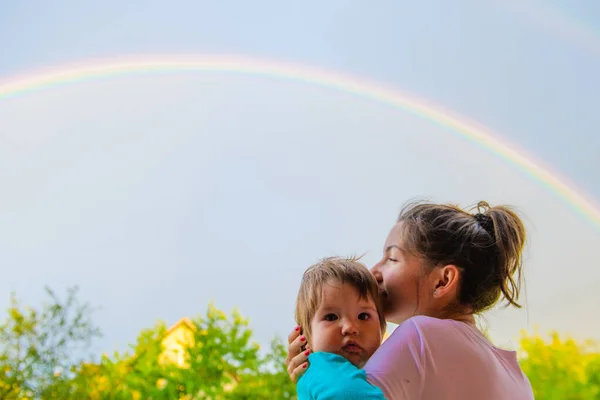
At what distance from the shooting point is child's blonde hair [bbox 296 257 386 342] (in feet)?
3.25

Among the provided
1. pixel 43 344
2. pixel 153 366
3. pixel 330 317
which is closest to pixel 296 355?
pixel 330 317

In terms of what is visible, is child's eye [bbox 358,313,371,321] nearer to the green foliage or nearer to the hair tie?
the hair tie

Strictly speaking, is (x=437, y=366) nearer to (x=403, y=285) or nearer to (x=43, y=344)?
(x=403, y=285)

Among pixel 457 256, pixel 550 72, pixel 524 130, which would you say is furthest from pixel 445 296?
pixel 550 72

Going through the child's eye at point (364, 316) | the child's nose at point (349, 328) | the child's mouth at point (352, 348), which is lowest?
the child's mouth at point (352, 348)

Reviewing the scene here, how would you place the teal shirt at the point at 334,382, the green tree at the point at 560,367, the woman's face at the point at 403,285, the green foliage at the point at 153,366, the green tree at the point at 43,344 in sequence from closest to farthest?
the teal shirt at the point at 334,382
the woman's face at the point at 403,285
the green tree at the point at 43,344
the green foliage at the point at 153,366
the green tree at the point at 560,367

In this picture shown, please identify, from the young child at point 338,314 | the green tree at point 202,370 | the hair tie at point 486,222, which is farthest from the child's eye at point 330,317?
the green tree at point 202,370

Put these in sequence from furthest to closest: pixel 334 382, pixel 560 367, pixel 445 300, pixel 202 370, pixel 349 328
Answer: pixel 560 367 → pixel 202 370 → pixel 445 300 → pixel 349 328 → pixel 334 382

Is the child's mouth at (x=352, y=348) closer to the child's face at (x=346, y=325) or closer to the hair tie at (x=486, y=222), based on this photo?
the child's face at (x=346, y=325)

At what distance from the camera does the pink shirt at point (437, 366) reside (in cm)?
78

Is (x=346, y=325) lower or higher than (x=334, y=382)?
higher

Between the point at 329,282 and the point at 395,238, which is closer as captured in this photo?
the point at 329,282

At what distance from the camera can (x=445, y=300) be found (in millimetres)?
1026

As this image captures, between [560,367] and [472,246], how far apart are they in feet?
Result: 30.7
